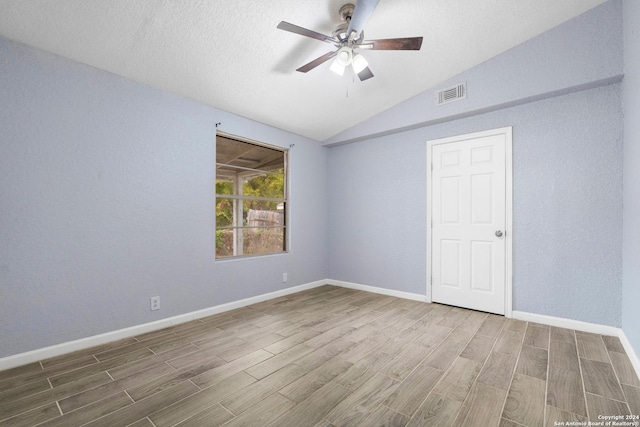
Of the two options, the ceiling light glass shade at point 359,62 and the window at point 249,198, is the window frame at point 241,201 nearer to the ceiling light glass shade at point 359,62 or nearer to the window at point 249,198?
the window at point 249,198

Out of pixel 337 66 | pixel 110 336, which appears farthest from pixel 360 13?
pixel 110 336

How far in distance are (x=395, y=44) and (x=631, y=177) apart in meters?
2.27

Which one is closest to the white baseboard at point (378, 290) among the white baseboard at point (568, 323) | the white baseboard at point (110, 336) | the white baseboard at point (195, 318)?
the white baseboard at point (195, 318)

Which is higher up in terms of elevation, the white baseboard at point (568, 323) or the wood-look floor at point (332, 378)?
the white baseboard at point (568, 323)

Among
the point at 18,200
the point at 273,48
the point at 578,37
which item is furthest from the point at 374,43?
the point at 18,200

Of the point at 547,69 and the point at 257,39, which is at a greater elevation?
the point at 257,39

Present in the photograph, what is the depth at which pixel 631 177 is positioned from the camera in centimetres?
241

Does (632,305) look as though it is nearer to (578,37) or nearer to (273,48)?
(578,37)

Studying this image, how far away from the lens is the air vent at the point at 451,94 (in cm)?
344

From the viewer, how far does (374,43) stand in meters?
2.35

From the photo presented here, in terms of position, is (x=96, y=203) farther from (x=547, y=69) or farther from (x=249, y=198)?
(x=547, y=69)

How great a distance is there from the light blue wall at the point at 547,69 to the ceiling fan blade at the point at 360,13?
1.86 meters

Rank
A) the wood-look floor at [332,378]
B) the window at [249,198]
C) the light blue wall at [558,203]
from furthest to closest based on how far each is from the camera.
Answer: the window at [249,198] < the light blue wall at [558,203] < the wood-look floor at [332,378]

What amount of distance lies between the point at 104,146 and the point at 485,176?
413 centimetres
